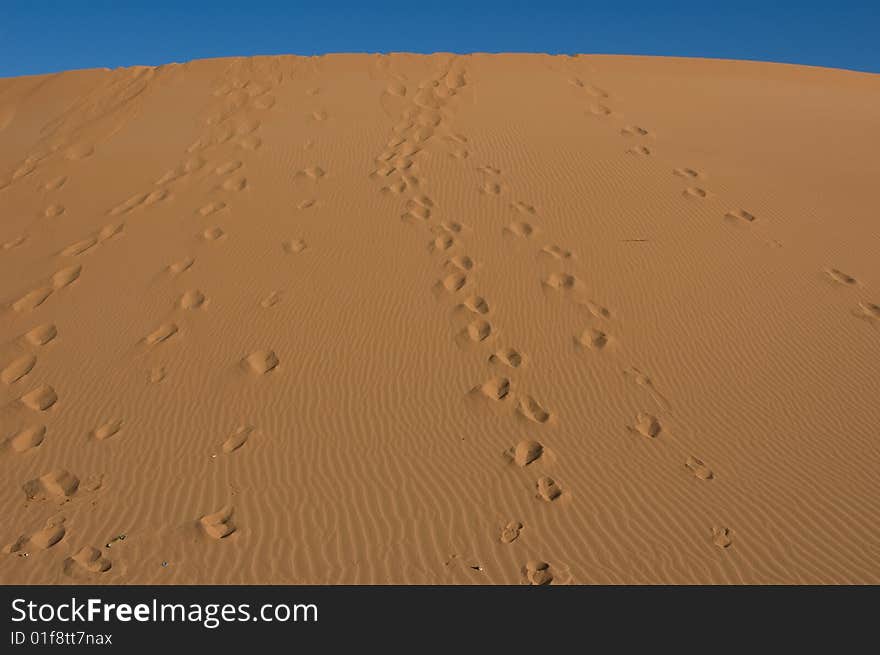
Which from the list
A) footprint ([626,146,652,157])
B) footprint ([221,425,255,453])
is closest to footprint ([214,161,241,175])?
footprint ([221,425,255,453])

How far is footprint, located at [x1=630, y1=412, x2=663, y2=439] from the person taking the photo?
209 inches

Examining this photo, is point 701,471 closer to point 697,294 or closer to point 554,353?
point 554,353

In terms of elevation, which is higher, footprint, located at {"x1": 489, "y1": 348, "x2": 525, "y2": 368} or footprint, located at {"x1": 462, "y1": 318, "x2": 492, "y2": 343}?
footprint, located at {"x1": 462, "y1": 318, "x2": 492, "y2": 343}

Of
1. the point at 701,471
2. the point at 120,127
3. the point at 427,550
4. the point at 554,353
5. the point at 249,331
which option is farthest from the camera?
the point at 120,127

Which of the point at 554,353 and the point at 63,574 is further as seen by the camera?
the point at 554,353

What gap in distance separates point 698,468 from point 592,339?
1.82 m

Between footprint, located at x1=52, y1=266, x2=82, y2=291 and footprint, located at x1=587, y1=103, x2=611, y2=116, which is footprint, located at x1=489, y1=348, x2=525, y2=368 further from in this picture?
footprint, located at x1=587, y1=103, x2=611, y2=116

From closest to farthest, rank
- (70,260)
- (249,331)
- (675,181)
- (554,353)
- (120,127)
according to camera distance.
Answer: (554,353), (249,331), (70,260), (675,181), (120,127)

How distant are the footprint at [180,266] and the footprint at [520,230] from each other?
3.69 m

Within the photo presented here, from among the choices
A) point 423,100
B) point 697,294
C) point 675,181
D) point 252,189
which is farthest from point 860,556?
point 423,100

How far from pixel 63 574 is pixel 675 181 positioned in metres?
8.40

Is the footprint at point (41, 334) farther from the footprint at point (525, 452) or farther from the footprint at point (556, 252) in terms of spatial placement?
the footprint at point (556, 252)

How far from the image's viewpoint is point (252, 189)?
31.3 ft
